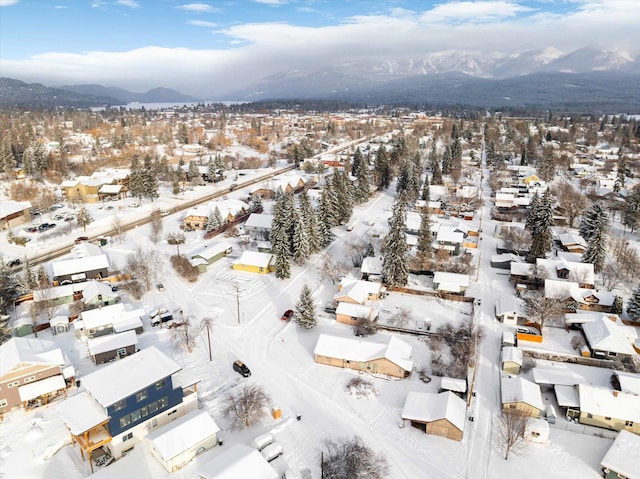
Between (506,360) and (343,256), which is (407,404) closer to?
(506,360)

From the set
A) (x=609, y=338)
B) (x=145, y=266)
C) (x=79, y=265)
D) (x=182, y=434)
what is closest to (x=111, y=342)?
(x=145, y=266)

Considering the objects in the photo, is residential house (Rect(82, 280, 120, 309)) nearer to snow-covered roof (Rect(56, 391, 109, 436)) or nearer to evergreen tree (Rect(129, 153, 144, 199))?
snow-covered roof (Rect(56, 391, 109, 436))

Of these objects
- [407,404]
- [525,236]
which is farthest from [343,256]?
[407,404]

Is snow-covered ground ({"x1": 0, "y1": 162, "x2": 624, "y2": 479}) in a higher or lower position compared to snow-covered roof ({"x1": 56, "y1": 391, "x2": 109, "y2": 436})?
lower

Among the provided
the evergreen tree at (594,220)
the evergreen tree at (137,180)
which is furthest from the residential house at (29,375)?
the evergreen tree at (594,220)

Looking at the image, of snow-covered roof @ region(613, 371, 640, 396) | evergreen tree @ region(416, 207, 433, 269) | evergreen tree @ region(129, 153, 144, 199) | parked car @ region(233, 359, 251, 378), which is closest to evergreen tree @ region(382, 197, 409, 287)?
evergreen tree @ region(416, 207, 433, 269)

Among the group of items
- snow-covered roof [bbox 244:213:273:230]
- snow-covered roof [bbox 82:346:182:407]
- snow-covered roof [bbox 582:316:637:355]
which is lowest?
snow-covered roof [bbox 582:316:637:355]

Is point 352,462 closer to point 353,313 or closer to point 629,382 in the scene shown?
point 353,313

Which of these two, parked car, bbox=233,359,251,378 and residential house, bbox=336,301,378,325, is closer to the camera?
parked car, bbox=233,359,251,378
